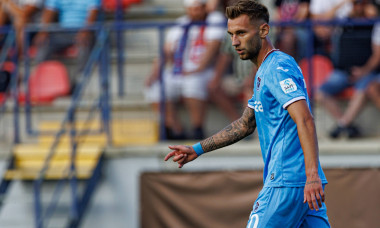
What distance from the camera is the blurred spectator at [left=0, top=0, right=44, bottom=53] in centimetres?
1093

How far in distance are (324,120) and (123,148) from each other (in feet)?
8.53

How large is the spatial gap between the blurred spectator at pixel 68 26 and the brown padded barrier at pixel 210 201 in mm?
2100

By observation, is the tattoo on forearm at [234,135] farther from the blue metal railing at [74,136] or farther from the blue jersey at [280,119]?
the blue metal railing at [74,136]

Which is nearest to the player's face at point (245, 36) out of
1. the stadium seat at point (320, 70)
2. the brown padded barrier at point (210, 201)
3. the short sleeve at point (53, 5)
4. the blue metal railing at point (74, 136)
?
the brown padded barrier at point (210, 201)

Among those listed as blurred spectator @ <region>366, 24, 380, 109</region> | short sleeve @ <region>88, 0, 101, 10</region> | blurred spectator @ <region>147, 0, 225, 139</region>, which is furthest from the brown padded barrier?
short sleeve @ <region>88, 0, 101, 10</region>

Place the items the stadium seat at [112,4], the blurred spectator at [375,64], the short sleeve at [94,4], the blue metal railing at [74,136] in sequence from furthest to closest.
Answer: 1. the stadium seat at [112,4]
2. the short sleeve at [94,4]
3. the blurred spectator at [375,64]
4. the blue metal railing at [74,136]

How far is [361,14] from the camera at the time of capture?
9.58 m

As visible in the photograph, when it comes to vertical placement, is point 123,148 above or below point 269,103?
below

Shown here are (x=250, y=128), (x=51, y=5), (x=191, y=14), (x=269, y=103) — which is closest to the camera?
(x=269, y=103)

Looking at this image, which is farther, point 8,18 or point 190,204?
point 8,18

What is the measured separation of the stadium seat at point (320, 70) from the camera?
9.13 meters

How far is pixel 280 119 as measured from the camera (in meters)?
4.59

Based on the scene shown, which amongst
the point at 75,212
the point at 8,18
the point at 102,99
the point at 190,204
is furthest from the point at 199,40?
the point at 8,18

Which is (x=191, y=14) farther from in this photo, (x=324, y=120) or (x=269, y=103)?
(x=269, y=103)
